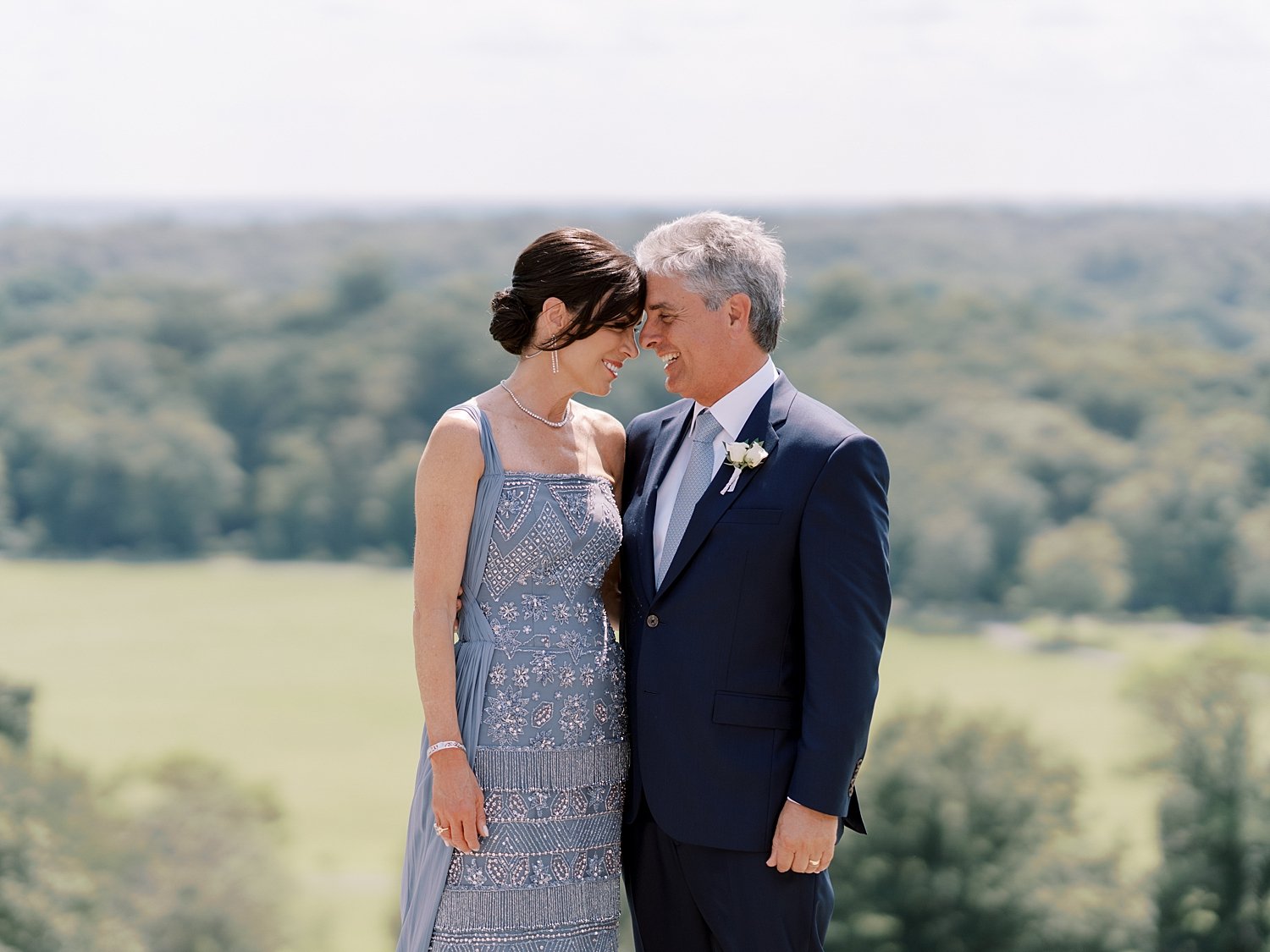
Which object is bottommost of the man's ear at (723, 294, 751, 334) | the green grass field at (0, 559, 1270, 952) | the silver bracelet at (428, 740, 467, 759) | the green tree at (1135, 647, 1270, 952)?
the green grass field at (0, 559, 1270, 952)

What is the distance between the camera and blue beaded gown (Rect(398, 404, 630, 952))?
2480mm

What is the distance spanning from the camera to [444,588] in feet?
8.01

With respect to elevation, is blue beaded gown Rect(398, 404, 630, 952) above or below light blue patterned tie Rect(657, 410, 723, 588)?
below

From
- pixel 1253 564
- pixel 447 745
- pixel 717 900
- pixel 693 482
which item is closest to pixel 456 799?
pixel 447 745

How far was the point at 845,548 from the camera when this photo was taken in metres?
2.36

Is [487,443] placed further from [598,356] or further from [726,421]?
[726,421]

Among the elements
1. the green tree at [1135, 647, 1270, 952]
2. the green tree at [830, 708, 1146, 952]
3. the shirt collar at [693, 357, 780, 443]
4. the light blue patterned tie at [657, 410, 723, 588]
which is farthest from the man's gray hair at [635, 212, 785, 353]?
the green tree at [830, 708, 1146, 952]

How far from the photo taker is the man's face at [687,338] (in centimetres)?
253

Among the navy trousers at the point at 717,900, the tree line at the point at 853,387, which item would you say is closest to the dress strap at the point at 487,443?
the navy trousers at the point at 717,900

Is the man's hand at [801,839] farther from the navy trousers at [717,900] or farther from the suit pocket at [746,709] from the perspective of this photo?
the suit pocket at [746,709]

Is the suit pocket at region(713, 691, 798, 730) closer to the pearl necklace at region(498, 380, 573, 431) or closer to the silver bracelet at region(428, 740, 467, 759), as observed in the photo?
the silver bracelet at region(428, 740, 467, 759)

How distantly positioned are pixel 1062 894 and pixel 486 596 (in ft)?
41.0

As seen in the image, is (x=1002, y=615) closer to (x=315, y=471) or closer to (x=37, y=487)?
(x=315, y=471)

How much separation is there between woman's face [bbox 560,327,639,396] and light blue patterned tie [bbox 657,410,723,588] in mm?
205
